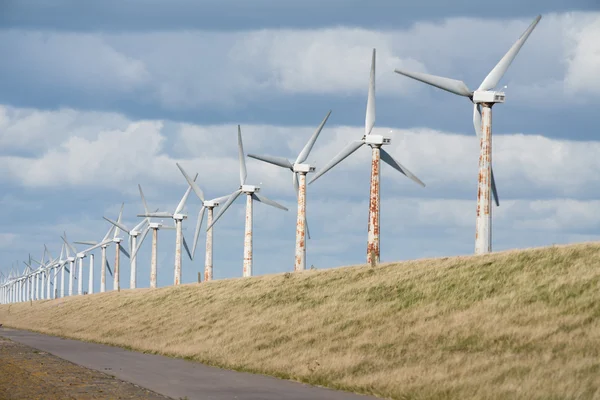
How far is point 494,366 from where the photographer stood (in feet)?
101

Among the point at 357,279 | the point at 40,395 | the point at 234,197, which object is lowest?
the point at 40,395

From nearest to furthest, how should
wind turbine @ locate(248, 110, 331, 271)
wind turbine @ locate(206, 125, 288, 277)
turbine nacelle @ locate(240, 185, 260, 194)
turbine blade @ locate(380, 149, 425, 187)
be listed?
turbine blade @ locate(380, 149, 425, 187)
wind turbine @ locate(248, 110, 331, 271)
wind turbine @ locate(206, 125, 288, 277)
turbine nacelle @ locate(240, 185, 260, 194)

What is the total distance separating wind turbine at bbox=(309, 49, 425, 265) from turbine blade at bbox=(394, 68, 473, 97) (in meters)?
10.4

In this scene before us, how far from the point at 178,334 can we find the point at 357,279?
39.7 ft

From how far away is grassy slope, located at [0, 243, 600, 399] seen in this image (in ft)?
97.2

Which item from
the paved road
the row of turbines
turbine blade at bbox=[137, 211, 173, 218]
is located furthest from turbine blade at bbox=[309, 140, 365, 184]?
turbine blade at bbox=[137, 211, 173, 218]

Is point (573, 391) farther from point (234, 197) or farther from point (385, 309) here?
point (234, 197)

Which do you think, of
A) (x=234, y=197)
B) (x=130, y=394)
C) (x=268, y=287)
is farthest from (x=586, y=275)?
(x=234, y=197)

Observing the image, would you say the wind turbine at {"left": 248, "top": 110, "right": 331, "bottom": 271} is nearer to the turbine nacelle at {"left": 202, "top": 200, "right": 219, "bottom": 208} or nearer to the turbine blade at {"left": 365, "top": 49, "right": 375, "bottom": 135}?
the turbine blade at {"left": 365, "top": 49, "right": 375, "bottom": 135}

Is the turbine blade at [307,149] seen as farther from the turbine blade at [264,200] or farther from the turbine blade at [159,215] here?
the turbine blade at [159,215]

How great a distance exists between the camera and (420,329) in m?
40.6

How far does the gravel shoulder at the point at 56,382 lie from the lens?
92.6 feet

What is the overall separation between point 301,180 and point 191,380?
64499 millimetres

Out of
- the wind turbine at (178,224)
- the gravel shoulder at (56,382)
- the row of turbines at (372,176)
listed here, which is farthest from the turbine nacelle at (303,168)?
the gravel shoulder at (56,382)
